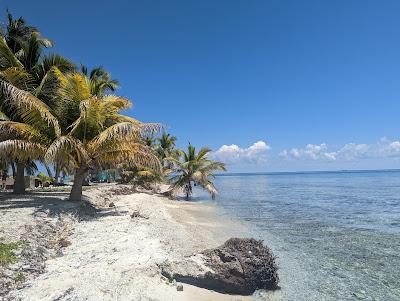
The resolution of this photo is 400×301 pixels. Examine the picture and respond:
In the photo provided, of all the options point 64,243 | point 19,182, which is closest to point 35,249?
point 64,243

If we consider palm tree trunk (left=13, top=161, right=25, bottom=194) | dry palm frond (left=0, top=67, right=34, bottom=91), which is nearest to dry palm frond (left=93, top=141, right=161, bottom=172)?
dry palm frond (left=0, top=67, right=34, bottom=91)

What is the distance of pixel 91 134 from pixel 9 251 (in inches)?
292

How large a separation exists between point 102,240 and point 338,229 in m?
10.8

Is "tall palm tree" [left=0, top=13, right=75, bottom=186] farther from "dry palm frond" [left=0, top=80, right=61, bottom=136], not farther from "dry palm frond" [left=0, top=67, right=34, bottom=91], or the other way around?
"dry palm frond" [left=0, top=80, right=61, bottom=136]

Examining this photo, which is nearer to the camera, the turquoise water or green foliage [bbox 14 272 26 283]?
green foliage [bbox 14 272 26 283]

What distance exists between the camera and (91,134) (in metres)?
14.1

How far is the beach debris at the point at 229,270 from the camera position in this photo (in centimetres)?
736

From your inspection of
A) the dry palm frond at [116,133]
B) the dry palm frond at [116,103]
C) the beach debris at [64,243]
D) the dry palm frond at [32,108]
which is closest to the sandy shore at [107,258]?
the beach debris at [64,243]

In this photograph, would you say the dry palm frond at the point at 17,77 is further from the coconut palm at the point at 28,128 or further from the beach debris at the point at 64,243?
the beach debris at the point at 64,243

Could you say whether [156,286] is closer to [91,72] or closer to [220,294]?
[220,294]

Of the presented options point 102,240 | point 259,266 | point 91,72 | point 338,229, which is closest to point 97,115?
point 102,240

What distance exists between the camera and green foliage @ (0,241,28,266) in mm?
6746

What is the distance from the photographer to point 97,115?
551 inches

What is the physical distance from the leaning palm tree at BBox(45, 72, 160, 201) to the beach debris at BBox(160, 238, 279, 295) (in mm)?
6727
